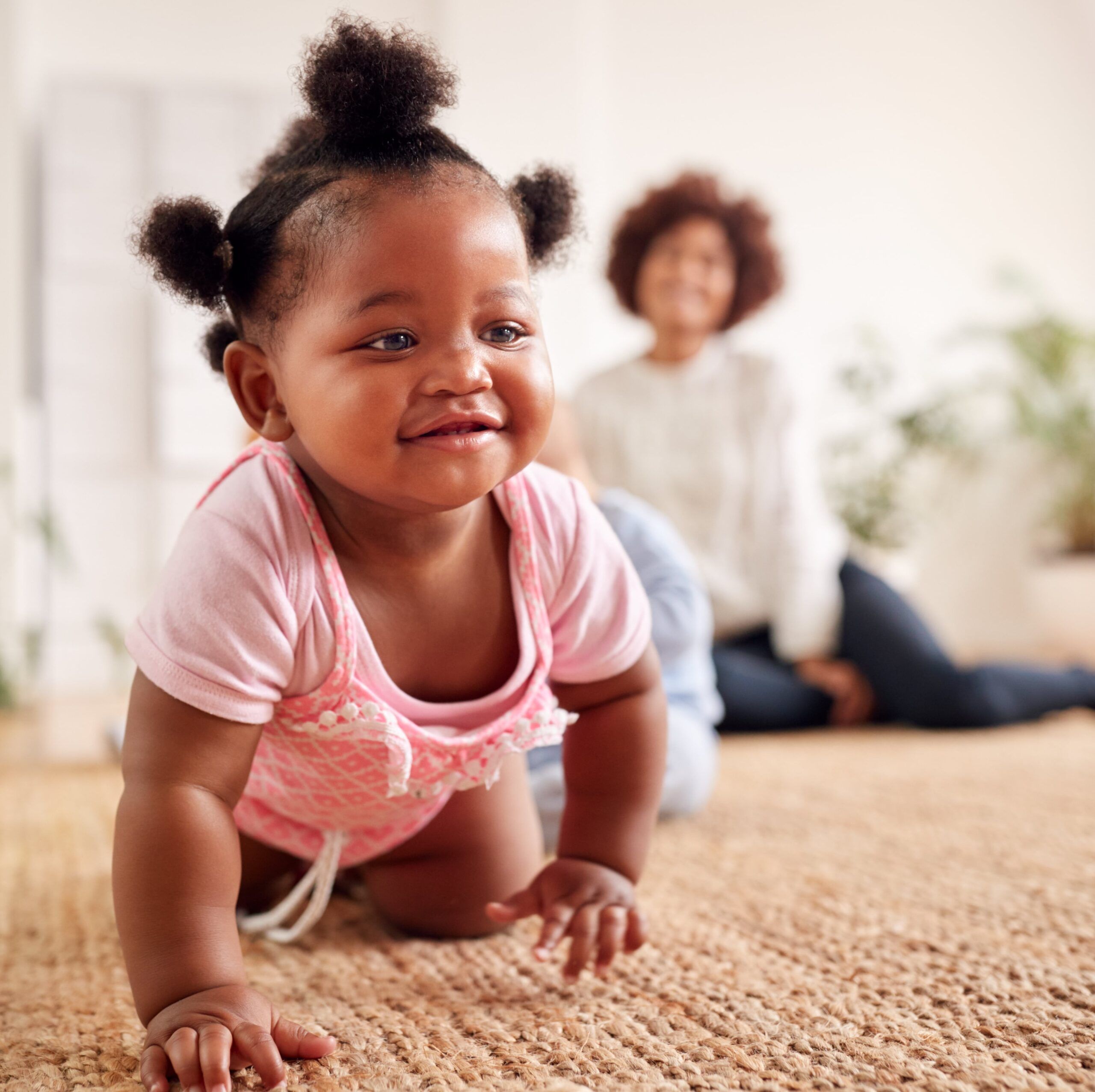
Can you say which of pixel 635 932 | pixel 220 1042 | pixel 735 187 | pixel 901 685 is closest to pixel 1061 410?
pixel 735 187

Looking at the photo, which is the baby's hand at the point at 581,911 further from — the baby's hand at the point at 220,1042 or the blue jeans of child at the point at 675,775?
the blue jeans of child at the point at 675,775

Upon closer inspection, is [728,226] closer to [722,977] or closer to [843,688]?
[843,688]

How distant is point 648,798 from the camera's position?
0.77 meters

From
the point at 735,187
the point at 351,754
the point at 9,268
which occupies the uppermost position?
the point at 735,187

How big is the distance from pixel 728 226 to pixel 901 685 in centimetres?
91

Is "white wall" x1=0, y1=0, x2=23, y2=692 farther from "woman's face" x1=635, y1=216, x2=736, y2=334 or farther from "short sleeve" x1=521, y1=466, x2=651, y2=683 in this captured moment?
"short sleeve" x1=521, y1=466, x2=651, y2=683

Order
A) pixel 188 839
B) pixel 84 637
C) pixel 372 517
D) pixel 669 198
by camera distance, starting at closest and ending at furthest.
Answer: pixel 188 839, pixel 372 517, pixel 669 198, pixel 84 637

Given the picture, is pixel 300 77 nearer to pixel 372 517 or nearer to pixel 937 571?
pixel 372 517

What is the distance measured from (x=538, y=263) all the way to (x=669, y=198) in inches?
60.9

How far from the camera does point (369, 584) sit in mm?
714

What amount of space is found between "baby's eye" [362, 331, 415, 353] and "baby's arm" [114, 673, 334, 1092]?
217 mm

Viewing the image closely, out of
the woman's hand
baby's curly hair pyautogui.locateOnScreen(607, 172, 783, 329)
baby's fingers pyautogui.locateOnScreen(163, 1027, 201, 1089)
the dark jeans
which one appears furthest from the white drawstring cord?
baby's curly hair pyautogui.locateOnScreen(607, 172, 783, 329)

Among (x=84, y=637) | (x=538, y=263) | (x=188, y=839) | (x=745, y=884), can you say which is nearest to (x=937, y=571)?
(x=84, y=637)

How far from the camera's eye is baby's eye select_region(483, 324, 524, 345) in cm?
66
